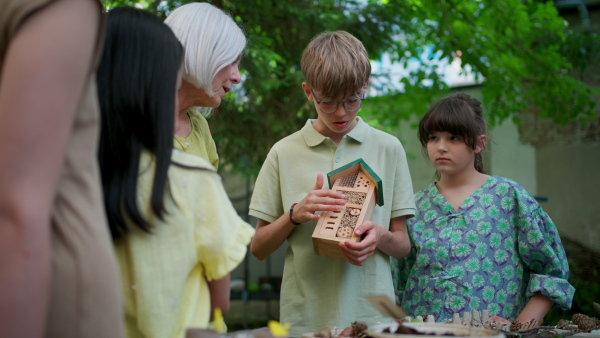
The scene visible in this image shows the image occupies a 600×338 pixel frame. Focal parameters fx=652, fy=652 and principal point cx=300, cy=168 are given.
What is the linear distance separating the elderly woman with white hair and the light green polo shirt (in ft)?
1.38

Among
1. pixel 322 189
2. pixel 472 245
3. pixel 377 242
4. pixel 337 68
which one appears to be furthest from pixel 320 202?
pixel 472 245

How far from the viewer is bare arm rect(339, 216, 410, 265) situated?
8.31 ft

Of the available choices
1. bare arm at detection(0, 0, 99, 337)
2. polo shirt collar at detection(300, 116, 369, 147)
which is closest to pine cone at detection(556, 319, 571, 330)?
polo shirt collar at detection(300, 116, 369, 147)

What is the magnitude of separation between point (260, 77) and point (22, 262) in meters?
6.50

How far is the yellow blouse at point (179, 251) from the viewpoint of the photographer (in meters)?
1.59

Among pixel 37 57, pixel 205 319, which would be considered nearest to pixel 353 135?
pixel 205 319

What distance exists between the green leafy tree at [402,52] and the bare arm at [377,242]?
15.2 ft

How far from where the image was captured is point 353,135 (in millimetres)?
2990

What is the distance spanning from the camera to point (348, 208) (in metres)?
2.64

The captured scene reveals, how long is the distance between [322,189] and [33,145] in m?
1.61

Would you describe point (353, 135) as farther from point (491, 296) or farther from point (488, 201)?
point (491, 296)

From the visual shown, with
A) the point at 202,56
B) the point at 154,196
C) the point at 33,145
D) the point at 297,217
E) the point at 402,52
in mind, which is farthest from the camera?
the point at 402,52

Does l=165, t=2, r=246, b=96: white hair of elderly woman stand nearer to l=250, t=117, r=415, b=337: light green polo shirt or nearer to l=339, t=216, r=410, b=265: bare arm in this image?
l=250, t=117, r=415, b=337: light green polo shirt

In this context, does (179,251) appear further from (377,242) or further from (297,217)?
(377,242)
